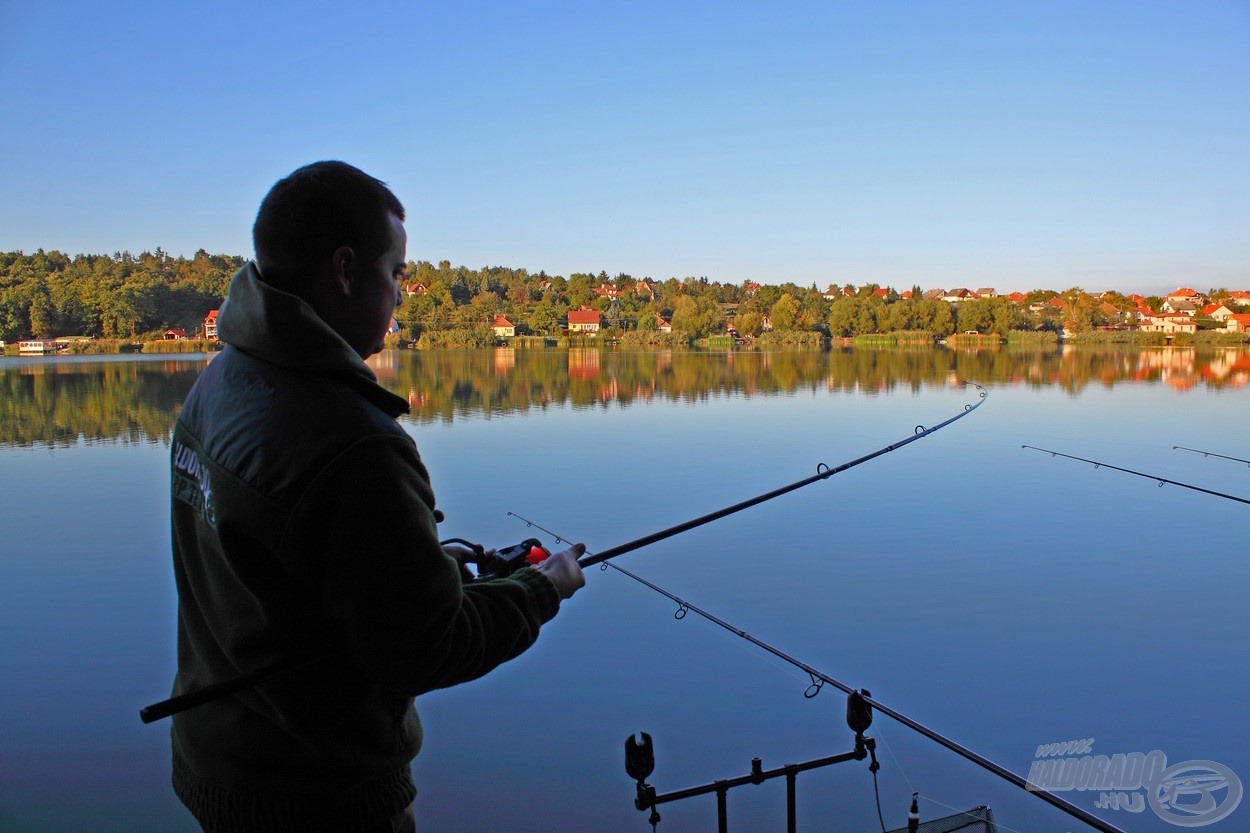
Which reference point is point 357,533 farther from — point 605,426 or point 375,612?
point 605,426

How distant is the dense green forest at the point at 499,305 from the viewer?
44.4 m

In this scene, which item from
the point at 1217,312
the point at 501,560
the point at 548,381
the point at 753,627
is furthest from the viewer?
the point at 1217,312

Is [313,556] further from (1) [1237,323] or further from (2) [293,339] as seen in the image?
(1) [1237,323]

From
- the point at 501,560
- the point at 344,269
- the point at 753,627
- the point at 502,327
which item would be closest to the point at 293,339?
the point at 344,269

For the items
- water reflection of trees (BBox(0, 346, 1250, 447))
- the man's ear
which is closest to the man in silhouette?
the man's ear

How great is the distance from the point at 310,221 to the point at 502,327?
65929 millimetres

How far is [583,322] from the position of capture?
7250cm

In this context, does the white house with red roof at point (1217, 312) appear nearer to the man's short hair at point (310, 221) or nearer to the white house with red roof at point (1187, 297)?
the white house with red roof at point (1187, 297)

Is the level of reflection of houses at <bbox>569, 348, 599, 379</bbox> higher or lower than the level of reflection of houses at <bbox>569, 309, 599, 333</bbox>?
lower

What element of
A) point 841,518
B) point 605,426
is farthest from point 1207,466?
point 605,426

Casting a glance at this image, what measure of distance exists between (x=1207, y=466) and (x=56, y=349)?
5084 cm

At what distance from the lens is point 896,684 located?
471 cm

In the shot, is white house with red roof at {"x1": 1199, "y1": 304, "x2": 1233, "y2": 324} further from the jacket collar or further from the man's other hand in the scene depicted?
the jacket collar

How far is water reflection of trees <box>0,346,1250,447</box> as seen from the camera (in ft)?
54.7
